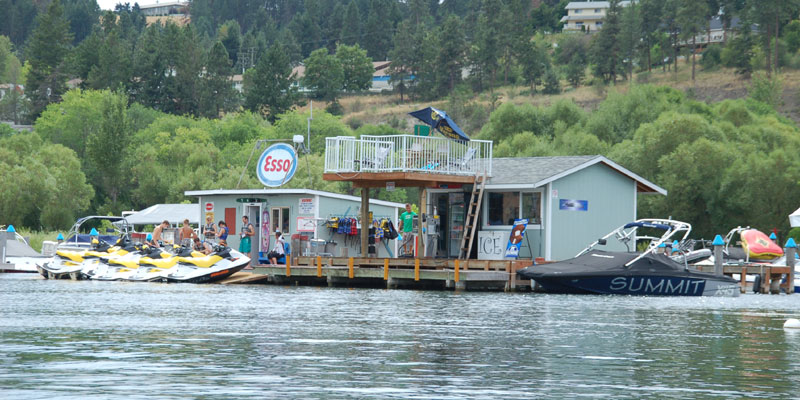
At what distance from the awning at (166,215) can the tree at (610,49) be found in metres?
82.9

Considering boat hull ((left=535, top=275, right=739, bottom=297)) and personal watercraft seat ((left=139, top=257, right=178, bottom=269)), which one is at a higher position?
personal watercraft seat ((left=139, top=257, right=178, bottom=269))

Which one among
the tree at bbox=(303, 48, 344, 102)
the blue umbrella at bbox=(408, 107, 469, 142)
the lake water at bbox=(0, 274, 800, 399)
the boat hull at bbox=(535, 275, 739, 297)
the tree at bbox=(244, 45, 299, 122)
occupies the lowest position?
the lake water at bbox=(0, 274, 800, 399)

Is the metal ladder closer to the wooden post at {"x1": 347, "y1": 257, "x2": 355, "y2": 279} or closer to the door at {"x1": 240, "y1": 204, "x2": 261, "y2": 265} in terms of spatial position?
the wooden post at {"x1": 347, "y1": 257, "x2": 355, "y2": 279}

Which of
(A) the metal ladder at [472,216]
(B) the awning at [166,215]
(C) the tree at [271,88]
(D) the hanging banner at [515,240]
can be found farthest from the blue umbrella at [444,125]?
(C) the tree at [271,88]

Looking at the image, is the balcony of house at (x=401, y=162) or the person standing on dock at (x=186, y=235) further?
the person standing on dock at (x=186, y=235)

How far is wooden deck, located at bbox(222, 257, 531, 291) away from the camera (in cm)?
3309

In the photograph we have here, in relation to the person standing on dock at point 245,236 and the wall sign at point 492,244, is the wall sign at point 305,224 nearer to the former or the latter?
the person standing on dock at point 245,236

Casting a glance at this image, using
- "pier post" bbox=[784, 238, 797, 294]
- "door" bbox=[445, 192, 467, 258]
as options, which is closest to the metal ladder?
"door" bbox=[445, 192, 467, 258]

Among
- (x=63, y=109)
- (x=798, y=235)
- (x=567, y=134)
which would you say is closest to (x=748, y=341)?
(x=798, y=235)

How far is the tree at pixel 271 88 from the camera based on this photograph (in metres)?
122

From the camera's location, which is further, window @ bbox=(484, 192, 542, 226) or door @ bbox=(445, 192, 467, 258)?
door @ bbox=(445, 192, 467, 258)

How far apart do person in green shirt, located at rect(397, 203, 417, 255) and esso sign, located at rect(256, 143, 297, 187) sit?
4.49m

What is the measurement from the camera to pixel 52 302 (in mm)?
26531

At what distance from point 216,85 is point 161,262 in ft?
295
